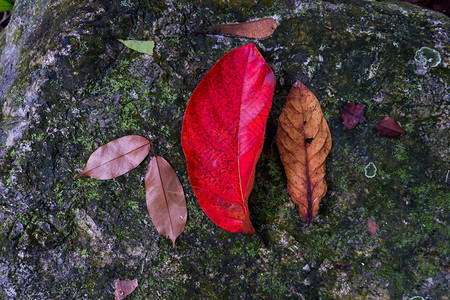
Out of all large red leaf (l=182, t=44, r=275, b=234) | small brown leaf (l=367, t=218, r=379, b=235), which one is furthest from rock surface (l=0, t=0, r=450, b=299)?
large red leaf (l=182, t=44, r=275, b=234)

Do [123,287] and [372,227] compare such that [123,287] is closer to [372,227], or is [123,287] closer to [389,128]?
[372,227]

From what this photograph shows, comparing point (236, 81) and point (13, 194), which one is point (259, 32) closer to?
point (236, 81)

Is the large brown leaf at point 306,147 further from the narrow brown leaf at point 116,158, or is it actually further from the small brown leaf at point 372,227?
the narrow brown leaf at point 116,158

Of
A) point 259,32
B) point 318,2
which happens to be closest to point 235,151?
point 259,32

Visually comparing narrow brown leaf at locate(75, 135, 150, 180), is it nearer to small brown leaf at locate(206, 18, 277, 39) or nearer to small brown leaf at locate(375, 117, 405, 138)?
small brown leaf at locate(206, 18, 277, 39)

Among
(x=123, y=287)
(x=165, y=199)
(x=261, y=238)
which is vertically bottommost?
(x=123, y=287)

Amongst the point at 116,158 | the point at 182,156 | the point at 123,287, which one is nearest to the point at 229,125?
the point at 182,156
